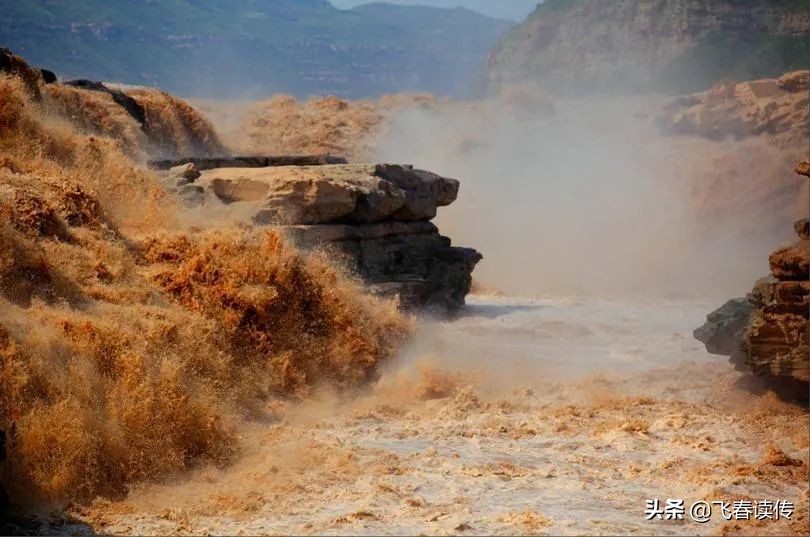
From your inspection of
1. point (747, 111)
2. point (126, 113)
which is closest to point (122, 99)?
point (126, 113)

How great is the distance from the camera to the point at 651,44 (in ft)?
139

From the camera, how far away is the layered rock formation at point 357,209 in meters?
17.1

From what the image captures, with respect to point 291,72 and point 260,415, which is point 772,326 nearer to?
point 260,415

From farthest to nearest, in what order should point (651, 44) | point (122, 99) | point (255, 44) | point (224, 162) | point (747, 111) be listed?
point (255, 44) < point (651, 44) < point (747, 111) < point (122, 99) < point (224, 162)

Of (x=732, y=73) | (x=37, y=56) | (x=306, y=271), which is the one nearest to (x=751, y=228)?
(x=732, y=73)

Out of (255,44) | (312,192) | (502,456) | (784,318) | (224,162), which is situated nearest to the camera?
(502,456)

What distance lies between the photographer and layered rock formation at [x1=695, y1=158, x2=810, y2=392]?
Answer: 11.1m

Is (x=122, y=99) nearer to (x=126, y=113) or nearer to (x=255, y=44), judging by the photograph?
(x=126, y=113)

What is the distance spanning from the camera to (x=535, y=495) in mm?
8516

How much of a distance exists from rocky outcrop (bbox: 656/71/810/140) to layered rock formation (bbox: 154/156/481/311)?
17554 millimetres

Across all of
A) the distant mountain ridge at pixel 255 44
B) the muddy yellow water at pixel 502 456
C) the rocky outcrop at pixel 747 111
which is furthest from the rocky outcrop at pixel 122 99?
the rocky outcrop at pixel 747 111

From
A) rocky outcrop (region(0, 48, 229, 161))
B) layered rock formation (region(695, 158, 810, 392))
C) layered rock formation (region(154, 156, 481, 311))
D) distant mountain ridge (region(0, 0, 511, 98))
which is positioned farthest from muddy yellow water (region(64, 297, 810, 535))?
distant mountain ridge (region(0, 0, 511, 98))

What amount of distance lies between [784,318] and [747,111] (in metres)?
26.0

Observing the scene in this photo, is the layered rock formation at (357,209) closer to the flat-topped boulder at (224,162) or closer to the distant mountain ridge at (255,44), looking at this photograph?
the flat-topped boulder at (224,162)
